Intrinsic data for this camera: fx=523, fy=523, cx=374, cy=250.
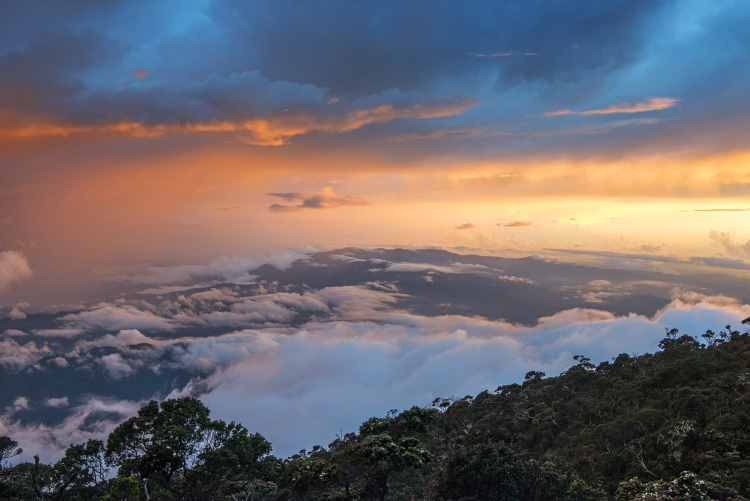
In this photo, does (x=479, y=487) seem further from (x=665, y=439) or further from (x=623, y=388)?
(x=623, y=388)

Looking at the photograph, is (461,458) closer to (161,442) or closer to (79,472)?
(161,442)

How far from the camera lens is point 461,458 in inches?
1454

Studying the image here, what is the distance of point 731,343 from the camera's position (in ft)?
221

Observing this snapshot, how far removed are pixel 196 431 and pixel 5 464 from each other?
23.6 meters

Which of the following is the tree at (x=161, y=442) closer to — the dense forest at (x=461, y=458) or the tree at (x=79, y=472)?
the dense forest at (x=461, y=458)

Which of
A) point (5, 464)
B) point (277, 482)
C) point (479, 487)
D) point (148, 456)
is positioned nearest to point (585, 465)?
point (479, 487)

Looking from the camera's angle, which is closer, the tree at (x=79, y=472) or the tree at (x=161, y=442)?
the tree at (x=161, y=442)

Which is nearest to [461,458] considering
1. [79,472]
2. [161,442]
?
[161,442]

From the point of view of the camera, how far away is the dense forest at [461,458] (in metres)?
35.1

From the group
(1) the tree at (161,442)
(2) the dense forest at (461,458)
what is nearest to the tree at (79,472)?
(2) the dense forest at (461,458)

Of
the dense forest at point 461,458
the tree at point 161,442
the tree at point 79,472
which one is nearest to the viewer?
the dense forest at point 461,458

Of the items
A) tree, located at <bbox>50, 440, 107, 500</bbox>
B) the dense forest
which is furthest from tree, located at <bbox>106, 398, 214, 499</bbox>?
tree, located at <bbox>50, 440, 107, 500</bbox>

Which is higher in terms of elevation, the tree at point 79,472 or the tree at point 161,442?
the tree at point 161,442

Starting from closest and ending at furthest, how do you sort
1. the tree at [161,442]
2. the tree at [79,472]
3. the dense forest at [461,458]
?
1. the dense forest at [461,458]
2. the tree at [161,442]
3. the tree at [79,472]
